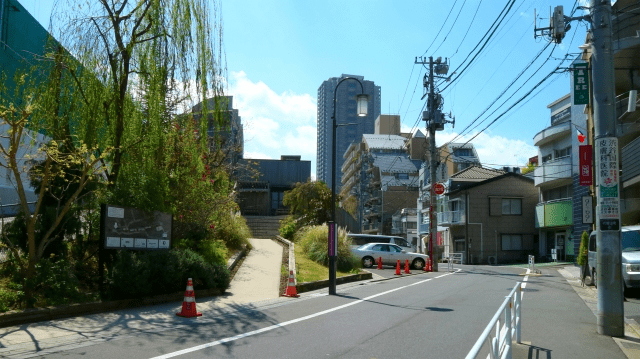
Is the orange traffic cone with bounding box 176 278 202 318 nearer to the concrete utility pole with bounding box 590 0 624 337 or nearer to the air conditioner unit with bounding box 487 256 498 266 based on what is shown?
the concrete utility pole with bounding box 590 0 624 337

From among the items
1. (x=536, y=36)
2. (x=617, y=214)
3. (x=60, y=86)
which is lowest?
(x=617, y=214)

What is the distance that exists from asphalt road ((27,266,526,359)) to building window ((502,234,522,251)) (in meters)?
36.5

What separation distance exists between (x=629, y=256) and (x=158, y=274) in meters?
13.3

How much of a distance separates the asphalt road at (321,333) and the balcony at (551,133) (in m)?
28.8

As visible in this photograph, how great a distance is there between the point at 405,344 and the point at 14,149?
26.5ft

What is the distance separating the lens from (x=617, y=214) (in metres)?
10.2

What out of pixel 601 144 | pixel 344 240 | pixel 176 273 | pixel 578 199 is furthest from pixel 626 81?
pixel 176 273

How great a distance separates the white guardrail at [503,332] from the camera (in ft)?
13.6

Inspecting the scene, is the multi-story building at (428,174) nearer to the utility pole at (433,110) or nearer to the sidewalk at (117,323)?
the utility pole at (433,110)

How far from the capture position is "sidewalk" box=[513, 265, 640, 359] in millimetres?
8820

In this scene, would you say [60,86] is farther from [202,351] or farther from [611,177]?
[611,177]

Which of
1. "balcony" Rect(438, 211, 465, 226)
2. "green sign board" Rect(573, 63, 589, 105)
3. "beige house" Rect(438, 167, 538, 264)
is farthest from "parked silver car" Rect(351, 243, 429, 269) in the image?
A: "balcony" Rect(438, 211, 465, 226)

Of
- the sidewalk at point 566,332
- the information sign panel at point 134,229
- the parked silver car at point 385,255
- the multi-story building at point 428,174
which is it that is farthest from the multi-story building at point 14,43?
the multi-story building at point 428,174

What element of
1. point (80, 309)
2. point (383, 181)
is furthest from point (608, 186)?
point (383, 181)
